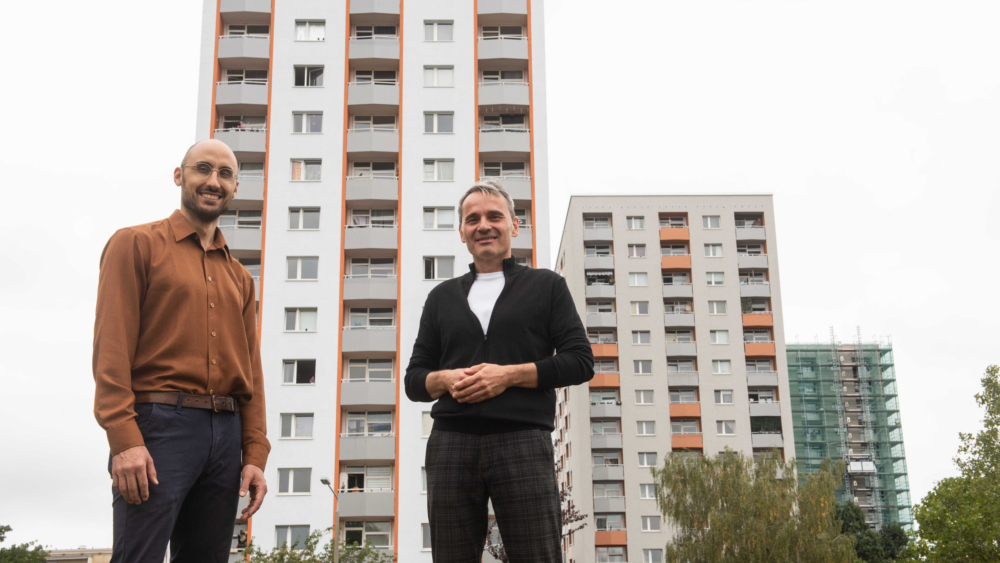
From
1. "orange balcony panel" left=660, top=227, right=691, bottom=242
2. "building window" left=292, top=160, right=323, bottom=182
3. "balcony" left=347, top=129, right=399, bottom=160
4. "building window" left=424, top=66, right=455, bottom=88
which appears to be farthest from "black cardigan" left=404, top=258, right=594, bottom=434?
"orange balcony panel" left=660, top=227, right=691, bottom=242

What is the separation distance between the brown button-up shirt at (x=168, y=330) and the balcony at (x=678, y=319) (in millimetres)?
60239

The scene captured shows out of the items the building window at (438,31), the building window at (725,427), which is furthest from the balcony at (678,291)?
the building window at (438,31)

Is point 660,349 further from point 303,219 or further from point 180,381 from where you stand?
point 180,381

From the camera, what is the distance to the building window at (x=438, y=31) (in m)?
44.5

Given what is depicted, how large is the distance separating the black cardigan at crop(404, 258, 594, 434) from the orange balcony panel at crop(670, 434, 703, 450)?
5718 cm

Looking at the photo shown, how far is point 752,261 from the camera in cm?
6372

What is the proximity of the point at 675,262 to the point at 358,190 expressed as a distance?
30317 millimetres

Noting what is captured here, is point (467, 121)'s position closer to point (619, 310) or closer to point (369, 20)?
point (369, 20)

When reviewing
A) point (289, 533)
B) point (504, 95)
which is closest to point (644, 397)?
point (504, 95)

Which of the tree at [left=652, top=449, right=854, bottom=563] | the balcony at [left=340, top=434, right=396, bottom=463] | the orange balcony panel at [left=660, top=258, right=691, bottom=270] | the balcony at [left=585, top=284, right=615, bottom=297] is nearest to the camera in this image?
the tree at [left=652, top=449, right=854, bottom=563]

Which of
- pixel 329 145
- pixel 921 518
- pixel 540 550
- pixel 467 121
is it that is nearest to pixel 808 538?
pixel 921 518

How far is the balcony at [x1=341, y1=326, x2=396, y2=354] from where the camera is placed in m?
39.7

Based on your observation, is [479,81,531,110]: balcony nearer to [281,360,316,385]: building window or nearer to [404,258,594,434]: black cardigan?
[281,360,316,385]: building window

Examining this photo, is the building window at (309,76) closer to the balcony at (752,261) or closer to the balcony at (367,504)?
the balcony at (367,504)
